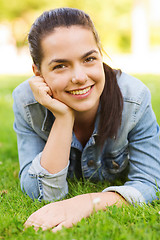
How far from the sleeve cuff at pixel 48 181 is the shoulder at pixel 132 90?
78 centimetres

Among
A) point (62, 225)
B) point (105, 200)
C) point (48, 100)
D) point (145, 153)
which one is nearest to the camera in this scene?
point (62, 225)

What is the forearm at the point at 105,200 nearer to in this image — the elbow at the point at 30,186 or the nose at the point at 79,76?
the elbow at the point at 30,186

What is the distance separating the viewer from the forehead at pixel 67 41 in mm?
2580

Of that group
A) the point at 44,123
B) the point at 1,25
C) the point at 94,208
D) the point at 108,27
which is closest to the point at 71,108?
the point at 44,123

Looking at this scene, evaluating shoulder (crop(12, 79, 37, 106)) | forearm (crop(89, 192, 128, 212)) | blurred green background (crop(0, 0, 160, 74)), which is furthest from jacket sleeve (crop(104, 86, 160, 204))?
blurred green background (crop(0, 0, 160, 74))

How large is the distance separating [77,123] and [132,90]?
59 centimetres

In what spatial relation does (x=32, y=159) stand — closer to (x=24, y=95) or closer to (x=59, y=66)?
(x=24, y=95)

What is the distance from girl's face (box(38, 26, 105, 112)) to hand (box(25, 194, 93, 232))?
28.3 inches

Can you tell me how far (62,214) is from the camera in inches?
94.0

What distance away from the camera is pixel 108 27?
27625 millimetres

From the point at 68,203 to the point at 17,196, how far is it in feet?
2.17

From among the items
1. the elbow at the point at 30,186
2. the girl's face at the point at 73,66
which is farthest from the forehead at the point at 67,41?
the elbow at the point at 30,186

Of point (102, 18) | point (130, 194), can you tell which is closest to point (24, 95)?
point (130, 194)

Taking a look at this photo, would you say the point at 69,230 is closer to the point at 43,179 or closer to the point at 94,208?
the point at 94,208
